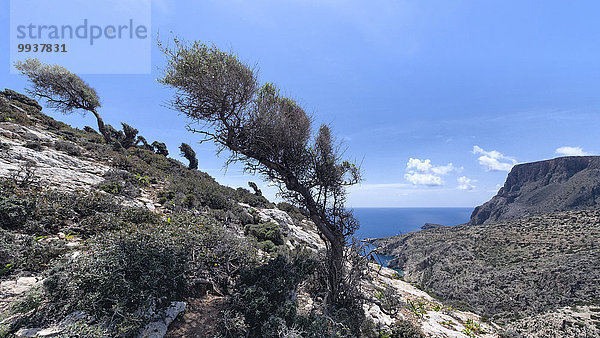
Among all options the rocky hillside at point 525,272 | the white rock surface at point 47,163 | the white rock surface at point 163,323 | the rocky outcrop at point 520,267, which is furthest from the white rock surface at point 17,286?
the rocky outcrop at point 520,267

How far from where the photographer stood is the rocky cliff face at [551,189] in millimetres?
51706

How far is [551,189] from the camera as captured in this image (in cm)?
6688

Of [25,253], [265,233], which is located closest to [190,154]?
[265,233]

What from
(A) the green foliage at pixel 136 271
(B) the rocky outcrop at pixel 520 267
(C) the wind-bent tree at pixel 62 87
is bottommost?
(B) the rocky outcrop at pixel 520 267

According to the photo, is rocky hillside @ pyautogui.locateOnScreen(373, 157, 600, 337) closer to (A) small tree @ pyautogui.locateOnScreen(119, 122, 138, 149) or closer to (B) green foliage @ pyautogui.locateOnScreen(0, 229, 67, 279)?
(B) green foliage @ pyautogui.locateOnScreen(0, 229, 67, 279)

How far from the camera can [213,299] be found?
16.1 ft

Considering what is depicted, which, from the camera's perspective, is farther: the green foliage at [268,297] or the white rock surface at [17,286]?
the green foliage at [268,297]

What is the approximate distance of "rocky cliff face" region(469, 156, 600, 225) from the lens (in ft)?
170

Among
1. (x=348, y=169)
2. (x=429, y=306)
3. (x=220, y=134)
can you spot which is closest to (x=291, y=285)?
(x=348, y=169)

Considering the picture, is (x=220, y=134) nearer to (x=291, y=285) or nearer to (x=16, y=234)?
(x=291, y=285)

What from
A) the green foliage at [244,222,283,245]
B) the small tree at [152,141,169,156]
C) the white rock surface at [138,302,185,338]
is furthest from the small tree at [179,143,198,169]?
the white rock surface at [138,302,185,338]

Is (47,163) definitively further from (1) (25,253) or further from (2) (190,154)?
(2) (190,154)

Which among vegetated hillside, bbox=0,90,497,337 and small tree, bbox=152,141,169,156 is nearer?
vegetated hillside, bbox=0,90,497,337

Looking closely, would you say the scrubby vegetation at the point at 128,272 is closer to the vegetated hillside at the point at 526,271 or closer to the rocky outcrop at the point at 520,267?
the rocky outcrop at the point at 520,267
